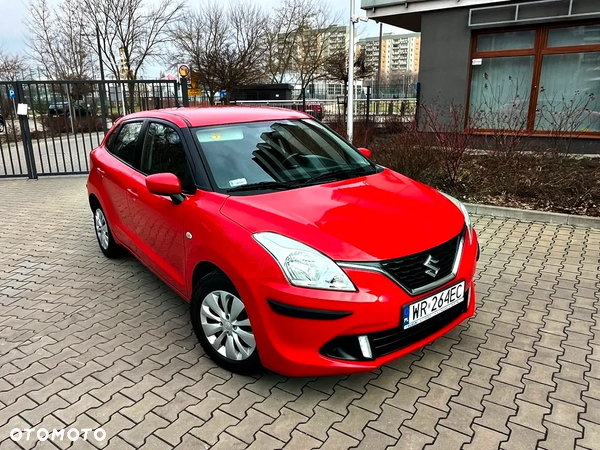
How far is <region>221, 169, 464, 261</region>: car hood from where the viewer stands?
2.51m

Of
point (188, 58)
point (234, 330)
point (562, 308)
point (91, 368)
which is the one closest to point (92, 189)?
point (91, 368)

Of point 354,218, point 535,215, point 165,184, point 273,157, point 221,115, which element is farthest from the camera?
point 535,215

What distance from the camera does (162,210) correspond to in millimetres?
3465

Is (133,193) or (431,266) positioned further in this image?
(133,193)

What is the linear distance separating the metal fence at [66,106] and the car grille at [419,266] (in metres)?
9.10

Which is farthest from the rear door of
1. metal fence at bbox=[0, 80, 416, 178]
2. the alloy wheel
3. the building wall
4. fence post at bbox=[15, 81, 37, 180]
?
the building wall

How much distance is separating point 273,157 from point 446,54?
1005 centimetres

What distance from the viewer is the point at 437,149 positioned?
7078mm

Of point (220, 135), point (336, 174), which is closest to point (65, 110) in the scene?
point (220, 135)

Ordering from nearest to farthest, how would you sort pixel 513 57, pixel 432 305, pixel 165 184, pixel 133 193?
pixel 432 305, pixel 165 184, pixel 133 193, pixel 513 57

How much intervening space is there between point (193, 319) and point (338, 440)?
4.12 feet

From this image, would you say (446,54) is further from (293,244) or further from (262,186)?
(293,244)

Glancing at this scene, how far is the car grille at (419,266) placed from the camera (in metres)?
2.49

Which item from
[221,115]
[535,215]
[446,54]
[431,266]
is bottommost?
[535,215]
